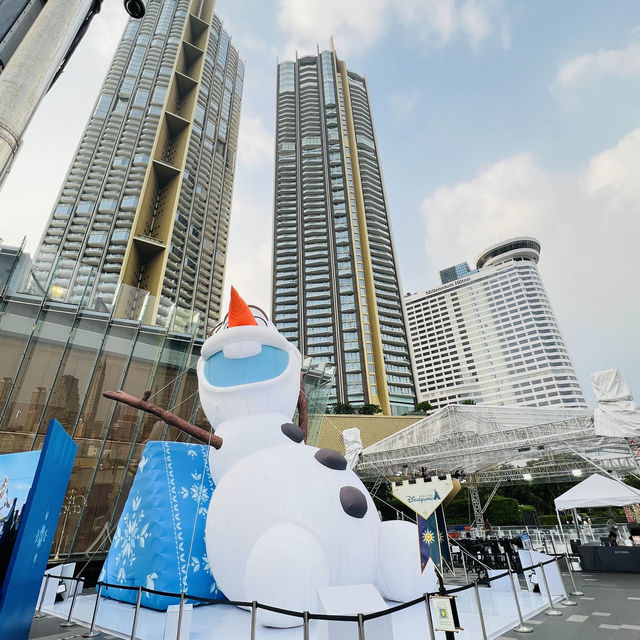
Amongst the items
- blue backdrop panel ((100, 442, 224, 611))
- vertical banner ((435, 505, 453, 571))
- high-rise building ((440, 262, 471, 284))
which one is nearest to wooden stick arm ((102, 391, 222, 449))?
blue backdrop panel ((100, 442, 224, 611))

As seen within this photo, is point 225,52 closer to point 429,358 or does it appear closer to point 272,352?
point 272,352

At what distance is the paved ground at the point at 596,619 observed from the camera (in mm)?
4762

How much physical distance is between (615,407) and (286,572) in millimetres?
8527

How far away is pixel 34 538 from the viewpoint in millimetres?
3988

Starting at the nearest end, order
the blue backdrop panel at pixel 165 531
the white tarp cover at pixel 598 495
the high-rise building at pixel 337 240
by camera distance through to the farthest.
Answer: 1. the blue backdrop panel at pixel 165 531
2. the white tarp cover at pixel 598 495
3. the high-rise building at pixel 337 240

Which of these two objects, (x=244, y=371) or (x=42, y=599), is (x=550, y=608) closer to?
(x=244, y=371)

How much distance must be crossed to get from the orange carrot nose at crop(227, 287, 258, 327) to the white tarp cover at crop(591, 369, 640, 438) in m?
A: 7.99

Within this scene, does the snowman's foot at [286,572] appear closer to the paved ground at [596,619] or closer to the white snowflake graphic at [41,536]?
the white snowflake graphic at [41,536]

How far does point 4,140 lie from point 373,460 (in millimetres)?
16151

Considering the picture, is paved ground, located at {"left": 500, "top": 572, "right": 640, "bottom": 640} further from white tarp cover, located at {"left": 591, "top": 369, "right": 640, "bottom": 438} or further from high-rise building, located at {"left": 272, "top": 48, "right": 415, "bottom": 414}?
high-rise building, located at {"left": 272, "top": 48, "right": 415, "bottom": 414}

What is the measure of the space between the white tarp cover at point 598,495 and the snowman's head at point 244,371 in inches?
407

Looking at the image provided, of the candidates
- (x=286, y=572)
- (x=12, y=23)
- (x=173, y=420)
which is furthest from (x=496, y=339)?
(x=12, y=23)

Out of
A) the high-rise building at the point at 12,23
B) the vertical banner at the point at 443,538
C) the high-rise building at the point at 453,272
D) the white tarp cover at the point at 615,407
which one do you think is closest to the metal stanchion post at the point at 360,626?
the high-rise building at the point at 12,23

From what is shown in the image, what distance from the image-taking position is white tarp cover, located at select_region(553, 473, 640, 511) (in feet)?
35.1
